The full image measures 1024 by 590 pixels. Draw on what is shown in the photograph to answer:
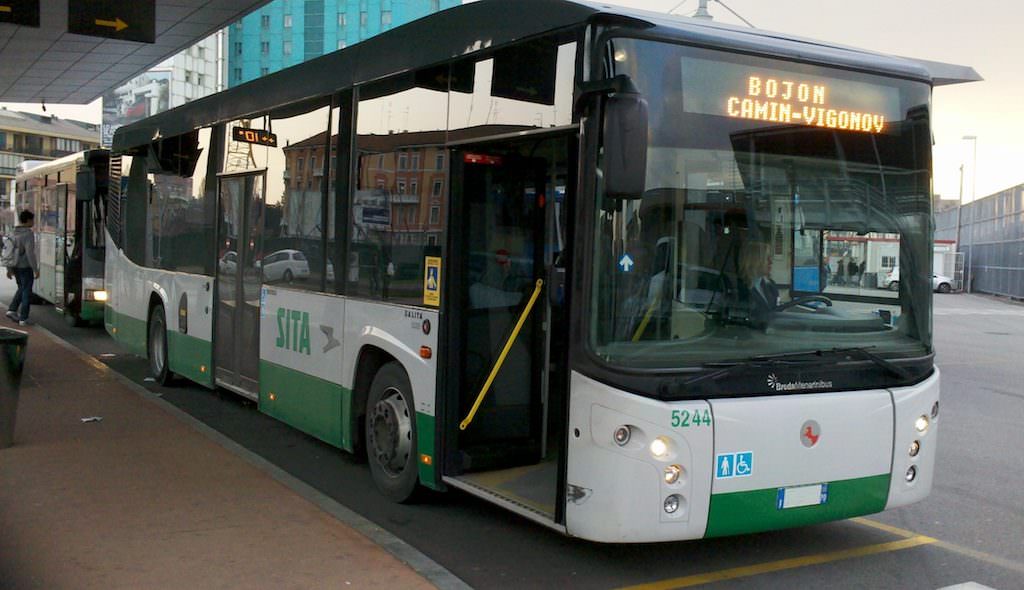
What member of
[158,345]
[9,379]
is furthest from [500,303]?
[158,345]

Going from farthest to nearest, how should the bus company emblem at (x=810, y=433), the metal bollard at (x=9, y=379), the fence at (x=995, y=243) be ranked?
the fence at (x=995, y=243) < the metal bollard at (x=9, y=379) < the bus company emblem at (x=810, y=433)

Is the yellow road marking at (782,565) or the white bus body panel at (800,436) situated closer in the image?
the white bus body panel at (800,436)

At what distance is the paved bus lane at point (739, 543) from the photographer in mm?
5871

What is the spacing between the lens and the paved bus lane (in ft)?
19.3

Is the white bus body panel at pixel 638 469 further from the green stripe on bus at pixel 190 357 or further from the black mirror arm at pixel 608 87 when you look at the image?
the green stripe on bus at pixel 190 357

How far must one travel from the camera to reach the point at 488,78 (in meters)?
6.31

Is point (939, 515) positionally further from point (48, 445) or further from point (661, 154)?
point (48, 445)

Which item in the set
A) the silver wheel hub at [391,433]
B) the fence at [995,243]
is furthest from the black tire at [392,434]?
the fence at [995,243]

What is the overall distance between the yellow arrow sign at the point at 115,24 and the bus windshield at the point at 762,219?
10061 millimetres

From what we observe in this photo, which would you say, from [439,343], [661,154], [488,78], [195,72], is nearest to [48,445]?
[439,343]

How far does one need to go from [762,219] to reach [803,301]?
53cm

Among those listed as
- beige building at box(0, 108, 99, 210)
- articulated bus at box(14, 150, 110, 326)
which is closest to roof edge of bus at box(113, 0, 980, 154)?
articulated bus at box(14, 150, 110, 326)

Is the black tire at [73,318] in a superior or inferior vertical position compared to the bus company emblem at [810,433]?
inferior

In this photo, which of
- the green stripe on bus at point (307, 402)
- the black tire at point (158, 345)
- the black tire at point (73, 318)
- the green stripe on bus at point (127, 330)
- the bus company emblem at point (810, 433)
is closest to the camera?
the bus company emblem at point (810, 433)
